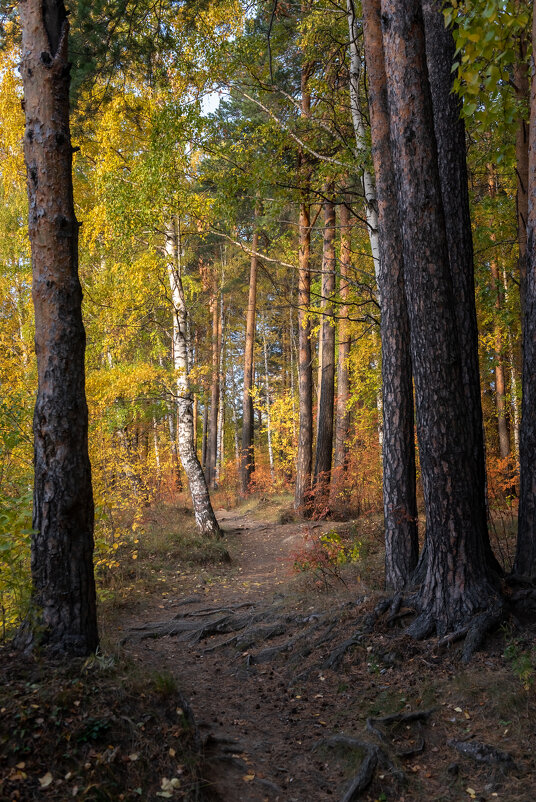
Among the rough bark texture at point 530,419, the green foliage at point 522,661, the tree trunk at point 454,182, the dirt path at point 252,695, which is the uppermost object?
the tree trunk at point 454,182

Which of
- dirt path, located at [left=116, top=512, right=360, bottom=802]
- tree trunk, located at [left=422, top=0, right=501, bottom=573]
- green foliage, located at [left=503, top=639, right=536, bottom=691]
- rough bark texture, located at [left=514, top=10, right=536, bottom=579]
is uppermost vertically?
tree trunk, located at [left=422, top=0, right=501, bottom=573]

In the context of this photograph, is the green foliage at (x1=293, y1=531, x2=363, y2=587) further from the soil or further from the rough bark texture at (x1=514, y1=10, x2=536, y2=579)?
the rough bark texture at (x1=514, y1=10, x2=536, y2=579)

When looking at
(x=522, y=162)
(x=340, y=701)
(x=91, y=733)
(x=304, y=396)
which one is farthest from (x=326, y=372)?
(x=91, y=733)

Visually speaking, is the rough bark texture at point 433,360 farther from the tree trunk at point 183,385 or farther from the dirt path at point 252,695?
the tree trunk at point 183,385

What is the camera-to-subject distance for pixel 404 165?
4973mm

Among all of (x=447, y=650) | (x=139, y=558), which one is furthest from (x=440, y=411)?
(x=139, y=558)

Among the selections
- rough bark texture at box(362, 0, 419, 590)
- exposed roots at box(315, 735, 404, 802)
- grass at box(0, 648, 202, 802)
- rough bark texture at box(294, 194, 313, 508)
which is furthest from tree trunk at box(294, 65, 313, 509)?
grass at box(0, 648, 202, 802)

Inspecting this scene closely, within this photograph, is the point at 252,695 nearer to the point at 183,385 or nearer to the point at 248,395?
the point at 183,385

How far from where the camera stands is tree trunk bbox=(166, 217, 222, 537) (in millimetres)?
11805

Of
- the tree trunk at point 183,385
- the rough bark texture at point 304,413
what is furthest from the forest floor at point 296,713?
the rough bark texture at point 304,413

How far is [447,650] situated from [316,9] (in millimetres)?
9691

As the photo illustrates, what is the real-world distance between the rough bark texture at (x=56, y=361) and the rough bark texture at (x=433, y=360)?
2.94 metres

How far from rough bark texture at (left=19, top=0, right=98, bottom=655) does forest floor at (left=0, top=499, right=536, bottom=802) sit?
493 millimetres

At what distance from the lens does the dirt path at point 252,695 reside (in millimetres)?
3615
